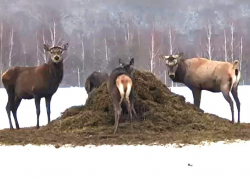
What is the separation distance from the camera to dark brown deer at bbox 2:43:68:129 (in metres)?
11.8

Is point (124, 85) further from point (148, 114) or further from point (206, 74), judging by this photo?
point (206, 74)

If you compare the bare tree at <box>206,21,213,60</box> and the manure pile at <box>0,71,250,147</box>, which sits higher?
the bare tree at <box>206,21,213,60</box>

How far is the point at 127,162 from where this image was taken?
7.18m

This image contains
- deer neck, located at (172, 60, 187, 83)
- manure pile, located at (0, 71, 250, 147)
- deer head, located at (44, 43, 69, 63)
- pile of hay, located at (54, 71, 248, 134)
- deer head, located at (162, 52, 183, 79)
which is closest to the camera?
manure pile, located at (0, 71, 250, 147)

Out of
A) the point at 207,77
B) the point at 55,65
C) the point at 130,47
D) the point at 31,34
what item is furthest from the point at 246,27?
the point at 55,65

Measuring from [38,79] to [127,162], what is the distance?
5.68 m

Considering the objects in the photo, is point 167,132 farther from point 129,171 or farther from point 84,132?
point 129,171

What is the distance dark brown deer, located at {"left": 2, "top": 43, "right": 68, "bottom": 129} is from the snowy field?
131 inches

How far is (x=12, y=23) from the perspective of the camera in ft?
106

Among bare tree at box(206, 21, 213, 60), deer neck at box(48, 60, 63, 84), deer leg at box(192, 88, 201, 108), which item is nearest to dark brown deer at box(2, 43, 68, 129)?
deer neck at box(48, 60, 63, 84)

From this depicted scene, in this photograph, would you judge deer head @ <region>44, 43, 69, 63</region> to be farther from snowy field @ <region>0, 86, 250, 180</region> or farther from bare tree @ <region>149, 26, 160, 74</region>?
bare tree @ <region>149, 26, 160, 74</region>

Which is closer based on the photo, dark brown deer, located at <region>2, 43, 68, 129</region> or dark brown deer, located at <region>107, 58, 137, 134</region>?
dark brown deer, located at <region>107, 58, 137, 134</region>

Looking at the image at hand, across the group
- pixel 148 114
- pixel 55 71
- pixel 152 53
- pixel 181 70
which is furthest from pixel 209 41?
pixel 148 114

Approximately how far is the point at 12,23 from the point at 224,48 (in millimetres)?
15141
